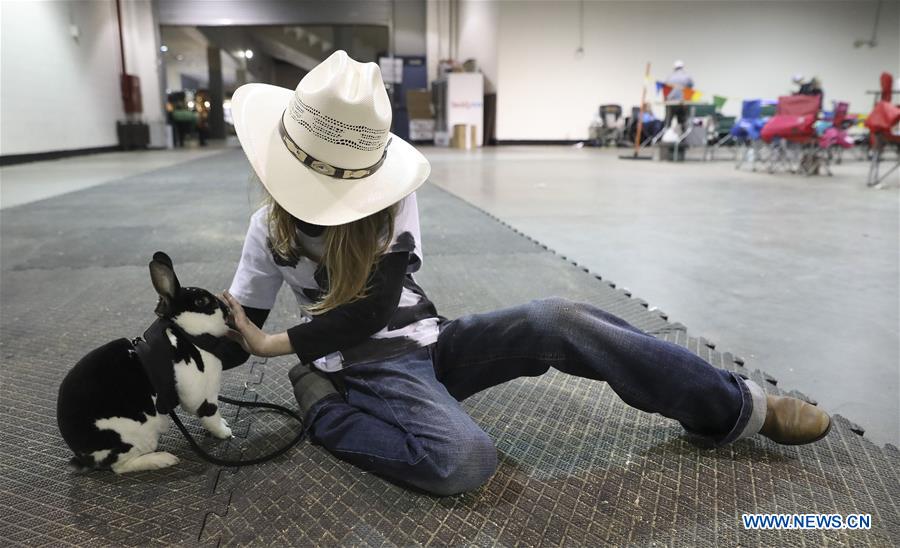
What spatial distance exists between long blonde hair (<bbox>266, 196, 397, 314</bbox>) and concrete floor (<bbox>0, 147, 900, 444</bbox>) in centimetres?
120

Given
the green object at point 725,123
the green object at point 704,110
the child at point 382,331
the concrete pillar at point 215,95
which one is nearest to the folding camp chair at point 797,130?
the green object at point 704,110

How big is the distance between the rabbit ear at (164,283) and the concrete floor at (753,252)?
5.00ft

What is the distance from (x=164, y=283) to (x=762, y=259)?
9.23ft

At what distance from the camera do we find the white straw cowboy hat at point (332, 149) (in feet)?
3.31

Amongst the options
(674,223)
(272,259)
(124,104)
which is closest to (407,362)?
(272,259)

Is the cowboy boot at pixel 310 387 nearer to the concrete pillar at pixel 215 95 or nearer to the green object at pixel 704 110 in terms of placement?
the green object at pixel 704 110

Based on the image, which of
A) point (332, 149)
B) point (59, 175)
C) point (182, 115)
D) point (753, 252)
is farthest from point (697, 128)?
point (182, 115)

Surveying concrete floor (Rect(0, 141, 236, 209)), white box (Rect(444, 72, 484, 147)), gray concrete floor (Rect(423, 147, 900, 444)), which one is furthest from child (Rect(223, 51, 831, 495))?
white box (Rect(444, 72, 484, 147))

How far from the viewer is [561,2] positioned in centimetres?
1330

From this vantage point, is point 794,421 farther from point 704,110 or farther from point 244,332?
point 704,110

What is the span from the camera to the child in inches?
40.9

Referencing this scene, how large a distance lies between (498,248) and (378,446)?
212 centimetres

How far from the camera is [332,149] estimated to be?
1.02 m

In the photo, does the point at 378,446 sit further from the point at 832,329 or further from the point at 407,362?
the point at 832,329
